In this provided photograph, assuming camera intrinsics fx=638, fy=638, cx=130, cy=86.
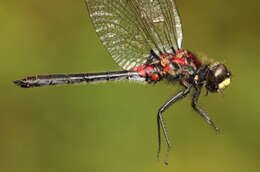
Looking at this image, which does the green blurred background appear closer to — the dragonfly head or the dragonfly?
the dragonfly

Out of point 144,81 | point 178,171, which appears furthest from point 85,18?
point 144,81

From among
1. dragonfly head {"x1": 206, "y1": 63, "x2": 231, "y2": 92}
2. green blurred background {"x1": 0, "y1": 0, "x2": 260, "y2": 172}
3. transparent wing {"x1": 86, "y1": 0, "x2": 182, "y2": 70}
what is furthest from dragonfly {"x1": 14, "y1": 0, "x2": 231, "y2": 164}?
green blurred background {"x1": 0, "y1": 0, "x2": 260, "y2": 172}

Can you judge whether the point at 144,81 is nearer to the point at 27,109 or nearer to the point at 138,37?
the point at 138,37

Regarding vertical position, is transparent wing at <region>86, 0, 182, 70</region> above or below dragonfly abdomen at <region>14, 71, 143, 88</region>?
above

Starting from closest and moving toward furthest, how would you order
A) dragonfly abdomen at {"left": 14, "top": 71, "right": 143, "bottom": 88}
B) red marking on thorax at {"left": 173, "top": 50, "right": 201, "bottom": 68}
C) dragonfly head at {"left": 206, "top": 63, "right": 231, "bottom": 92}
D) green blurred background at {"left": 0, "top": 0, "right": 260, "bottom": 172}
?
dragonfly head at {"left": 206, "top": 63, "right": 231, "bottom": 92}, red marking on thorax at {"left": 173, "top": 50, "right": 201, "bottom": 68}, dragonfly abdomen at {"left": 14, "top": 71, "right": 143, "bottom": 88}, green blurred background at {"left": 0, "top": 0, "right": 260, "bottom": 172}

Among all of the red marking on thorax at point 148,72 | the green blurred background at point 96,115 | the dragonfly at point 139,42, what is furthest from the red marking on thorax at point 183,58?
the green blurred background at point 96,115

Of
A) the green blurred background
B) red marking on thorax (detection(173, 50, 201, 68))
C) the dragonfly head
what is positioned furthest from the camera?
the green blurred background

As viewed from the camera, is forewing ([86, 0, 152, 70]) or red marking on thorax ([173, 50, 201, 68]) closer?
red marking on thorax ([173, 50, 201, 68])
